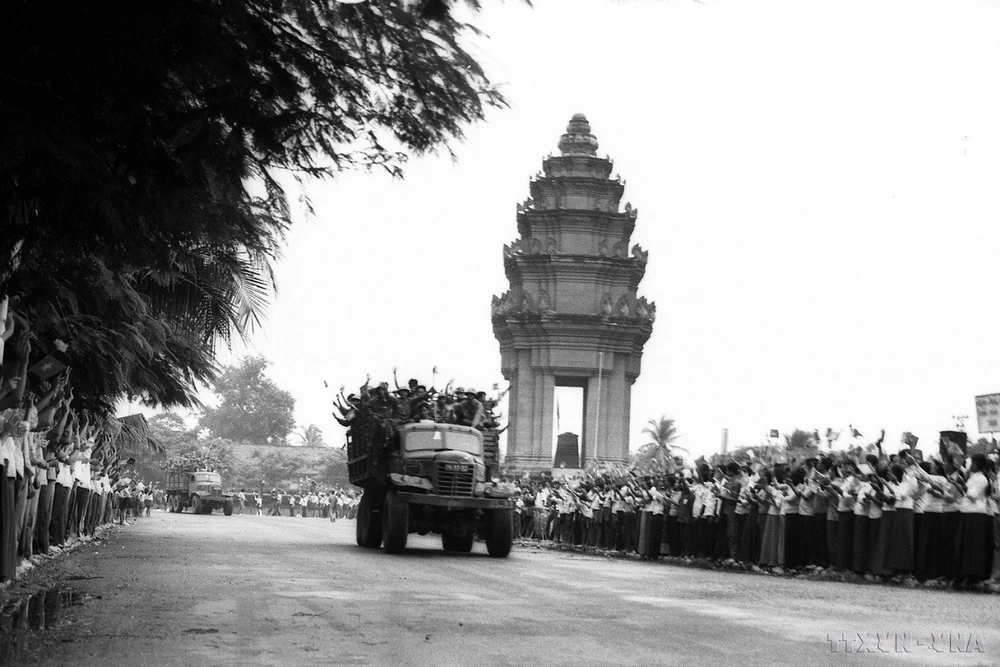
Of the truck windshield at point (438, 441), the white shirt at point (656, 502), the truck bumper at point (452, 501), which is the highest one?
the truck windshield at point (438, 441)

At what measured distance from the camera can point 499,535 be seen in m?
23.5

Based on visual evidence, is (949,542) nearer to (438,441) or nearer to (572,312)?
(438,441)

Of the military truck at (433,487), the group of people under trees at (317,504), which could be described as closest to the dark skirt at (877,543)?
the military truck at (433,487)

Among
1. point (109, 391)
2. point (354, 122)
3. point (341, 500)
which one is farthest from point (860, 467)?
point (341, 500)

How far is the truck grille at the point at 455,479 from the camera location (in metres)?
23.6

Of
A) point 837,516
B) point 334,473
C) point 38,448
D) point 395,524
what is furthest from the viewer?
point 334,473

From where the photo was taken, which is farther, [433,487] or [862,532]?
[433,487]

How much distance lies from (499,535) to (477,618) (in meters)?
12.6

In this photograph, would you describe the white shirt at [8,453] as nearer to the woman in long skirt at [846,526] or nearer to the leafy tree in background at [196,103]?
the leafy tree in background at [196,103]

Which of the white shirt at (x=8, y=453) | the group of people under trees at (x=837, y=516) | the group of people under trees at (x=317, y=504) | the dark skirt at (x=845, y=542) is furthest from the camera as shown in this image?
the group of people under trees at (x=317, y=504)

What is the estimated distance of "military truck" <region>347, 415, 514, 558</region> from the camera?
76.3 feet

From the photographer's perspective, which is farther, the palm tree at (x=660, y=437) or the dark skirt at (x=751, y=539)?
the palm tree at (x=660, y=437)

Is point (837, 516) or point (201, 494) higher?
point (837, 516)

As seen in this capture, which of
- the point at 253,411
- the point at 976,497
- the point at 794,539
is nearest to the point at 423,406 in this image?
the point at 794,539
